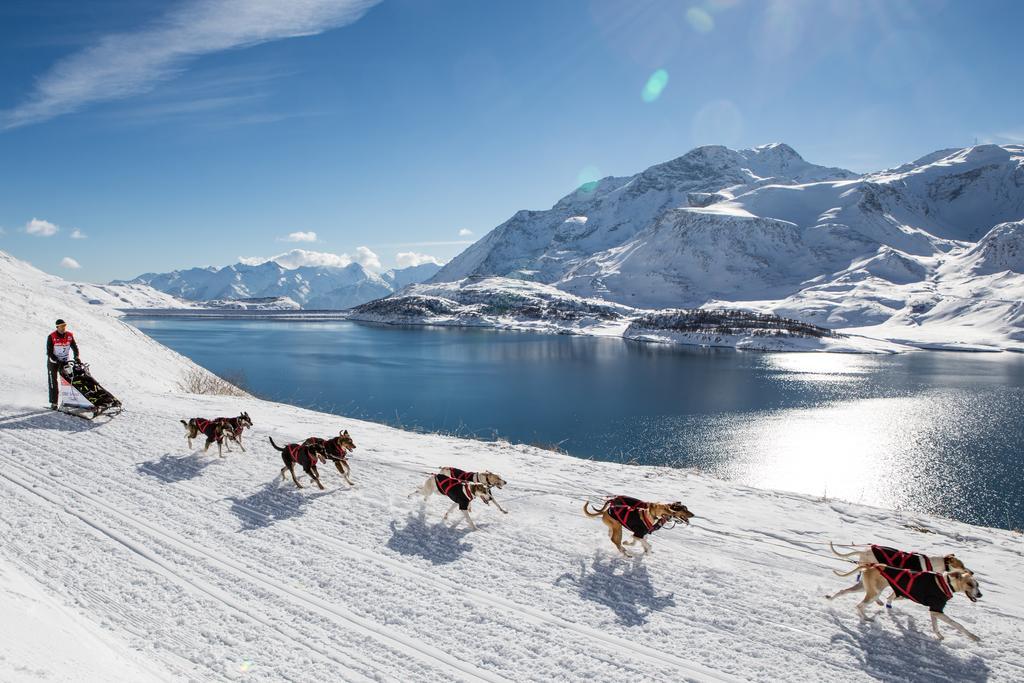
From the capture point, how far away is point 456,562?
7809 mm

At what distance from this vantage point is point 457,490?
8.57 m

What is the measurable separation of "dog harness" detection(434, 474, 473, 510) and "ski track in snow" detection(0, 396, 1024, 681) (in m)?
0.56

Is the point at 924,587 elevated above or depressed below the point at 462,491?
below

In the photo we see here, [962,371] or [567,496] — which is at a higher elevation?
[567,496]

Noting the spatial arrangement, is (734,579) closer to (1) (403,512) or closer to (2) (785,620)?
(2) (785,620)

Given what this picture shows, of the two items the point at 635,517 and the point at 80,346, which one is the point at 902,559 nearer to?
the point at 635,517

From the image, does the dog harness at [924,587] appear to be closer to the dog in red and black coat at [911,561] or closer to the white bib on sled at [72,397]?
the dog in red and black coat at [911,561]

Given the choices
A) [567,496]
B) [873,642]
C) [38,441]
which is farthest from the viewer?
[38,441]

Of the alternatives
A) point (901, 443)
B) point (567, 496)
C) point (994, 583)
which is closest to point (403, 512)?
point (567, 496)

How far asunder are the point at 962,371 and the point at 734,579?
107403mm

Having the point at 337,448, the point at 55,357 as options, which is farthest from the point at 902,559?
the point at 55,357

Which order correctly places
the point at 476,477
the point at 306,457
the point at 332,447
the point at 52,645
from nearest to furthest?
the point at 52,645
the point at 476,477
the point at 306,457
the point at 332,447

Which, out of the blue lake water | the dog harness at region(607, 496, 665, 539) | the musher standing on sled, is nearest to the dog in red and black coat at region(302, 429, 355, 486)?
the dog harness at region(607, 496, 665, 539)

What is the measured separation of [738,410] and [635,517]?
51492mm
